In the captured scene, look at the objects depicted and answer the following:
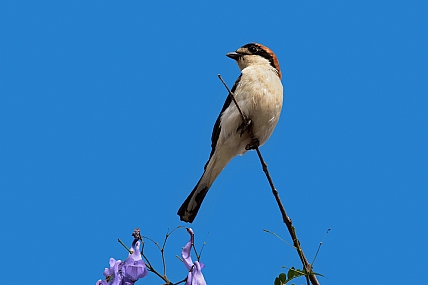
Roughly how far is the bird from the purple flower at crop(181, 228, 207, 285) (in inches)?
118

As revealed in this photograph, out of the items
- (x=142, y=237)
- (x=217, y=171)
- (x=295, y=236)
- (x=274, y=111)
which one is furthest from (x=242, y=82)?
(x=142, y=237)

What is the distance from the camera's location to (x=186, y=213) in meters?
6.29

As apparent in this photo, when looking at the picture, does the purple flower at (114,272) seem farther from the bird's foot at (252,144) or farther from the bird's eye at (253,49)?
the bird's eye at (253,49)

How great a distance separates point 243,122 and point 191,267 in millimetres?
3344

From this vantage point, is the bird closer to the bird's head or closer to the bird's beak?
the bird's head

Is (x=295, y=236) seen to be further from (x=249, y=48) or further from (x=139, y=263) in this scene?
(x=249, y=48)

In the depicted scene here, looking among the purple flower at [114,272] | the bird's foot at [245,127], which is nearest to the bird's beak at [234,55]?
the bird's foot at [245,127]

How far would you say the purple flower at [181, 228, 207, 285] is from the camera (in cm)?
289

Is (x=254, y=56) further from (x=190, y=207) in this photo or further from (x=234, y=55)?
(x=190, y=207)

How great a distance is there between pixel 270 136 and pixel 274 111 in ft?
1.22

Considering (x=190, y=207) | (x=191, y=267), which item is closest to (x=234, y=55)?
(x=190, y=207)

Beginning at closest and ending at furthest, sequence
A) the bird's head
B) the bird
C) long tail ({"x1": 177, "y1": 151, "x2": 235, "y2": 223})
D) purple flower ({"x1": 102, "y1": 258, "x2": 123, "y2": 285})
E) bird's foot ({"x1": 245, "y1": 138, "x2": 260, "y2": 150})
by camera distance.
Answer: purple flower ({"x1": 102, "y1": 258, "x2": 123, "y2": 285})
the bird
long tail ({"x1": 177, "y1": 151, "x2": 235, "y2": 223})
bird's foot ({"x1": 245, "y1": 138, "x2": 260, "y2": 150})
the bird's head

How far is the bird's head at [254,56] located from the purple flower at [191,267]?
4.05 meters

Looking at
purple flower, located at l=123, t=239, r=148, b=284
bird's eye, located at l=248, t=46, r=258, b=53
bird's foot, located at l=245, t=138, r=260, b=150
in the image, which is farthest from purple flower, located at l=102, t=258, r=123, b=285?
bird's eye, located at l=248, t=46, r=258, b=53
